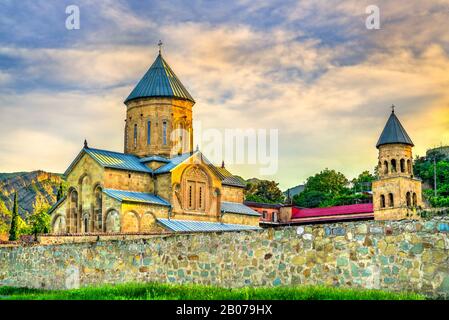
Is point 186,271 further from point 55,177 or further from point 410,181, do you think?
point 55,177

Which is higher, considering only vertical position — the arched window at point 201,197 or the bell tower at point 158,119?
the bell tower at point 158,119

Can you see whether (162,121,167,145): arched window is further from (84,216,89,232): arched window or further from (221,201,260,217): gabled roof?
(84,216,89,232): arched window

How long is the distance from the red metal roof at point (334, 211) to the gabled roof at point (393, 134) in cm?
1112

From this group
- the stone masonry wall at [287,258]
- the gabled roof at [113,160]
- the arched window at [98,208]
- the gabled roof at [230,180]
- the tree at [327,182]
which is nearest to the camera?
the stone masonry wall at [287,258]

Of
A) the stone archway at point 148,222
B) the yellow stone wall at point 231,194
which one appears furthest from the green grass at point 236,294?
the yellow stone wall at point 231,194

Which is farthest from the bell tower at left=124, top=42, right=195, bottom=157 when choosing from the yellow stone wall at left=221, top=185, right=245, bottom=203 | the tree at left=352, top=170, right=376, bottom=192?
the tree at left=352, top=170, right=376, bottom=192

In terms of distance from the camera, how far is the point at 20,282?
15.9 meters

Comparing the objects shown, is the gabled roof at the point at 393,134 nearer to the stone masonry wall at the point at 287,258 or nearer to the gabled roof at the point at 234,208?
the gabled roof at the point at 234,208

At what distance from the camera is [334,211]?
183ft

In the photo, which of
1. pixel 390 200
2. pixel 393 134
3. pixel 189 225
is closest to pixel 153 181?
pixel 189 225

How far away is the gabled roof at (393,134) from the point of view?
41.8 meters

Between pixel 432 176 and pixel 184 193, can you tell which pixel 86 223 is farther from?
pixel 432 176

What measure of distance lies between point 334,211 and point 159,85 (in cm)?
2456
